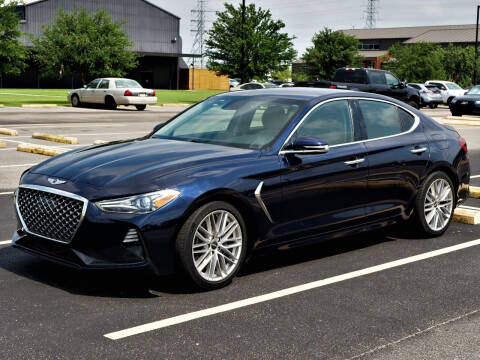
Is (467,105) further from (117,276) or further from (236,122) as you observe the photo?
(117,276)

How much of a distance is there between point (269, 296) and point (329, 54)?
59826mm

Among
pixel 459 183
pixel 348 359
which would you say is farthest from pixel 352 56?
pixel 348 359

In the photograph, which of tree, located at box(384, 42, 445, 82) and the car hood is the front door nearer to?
the car hood

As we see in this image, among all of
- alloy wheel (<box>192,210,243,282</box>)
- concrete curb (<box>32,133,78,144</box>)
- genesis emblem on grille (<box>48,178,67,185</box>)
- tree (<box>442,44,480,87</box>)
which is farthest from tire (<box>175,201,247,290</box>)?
tree (<box>442,44,480,87</box>)

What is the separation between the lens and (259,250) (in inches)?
231

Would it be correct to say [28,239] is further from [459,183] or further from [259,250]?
[459,183]

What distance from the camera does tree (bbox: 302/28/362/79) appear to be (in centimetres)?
6334

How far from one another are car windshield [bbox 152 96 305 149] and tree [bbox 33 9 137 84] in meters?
33.9

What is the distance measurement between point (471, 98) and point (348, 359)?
2951cm

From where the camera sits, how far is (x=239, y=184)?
5.57 m

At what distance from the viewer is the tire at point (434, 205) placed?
7.33 metres

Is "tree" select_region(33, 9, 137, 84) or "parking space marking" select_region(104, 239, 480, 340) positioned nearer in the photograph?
"parking space marking" select_region(104, 239, 480, 340)

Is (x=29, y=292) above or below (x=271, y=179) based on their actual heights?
below

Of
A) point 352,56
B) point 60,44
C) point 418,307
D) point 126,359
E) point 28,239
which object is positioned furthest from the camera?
point 352,56
